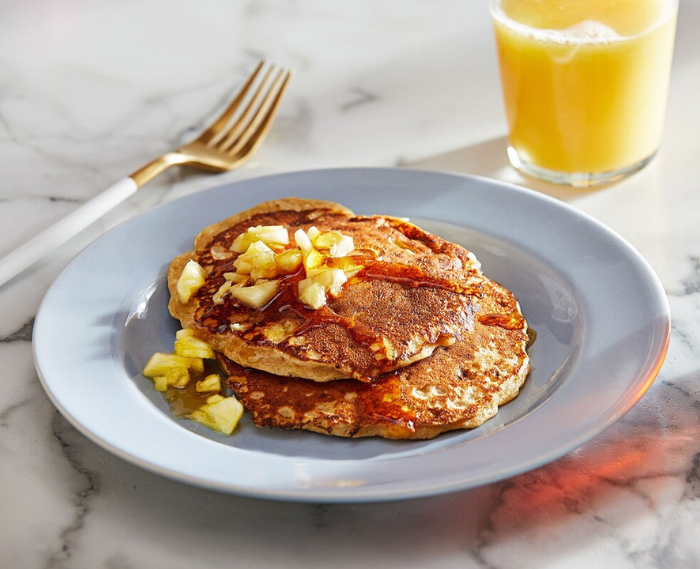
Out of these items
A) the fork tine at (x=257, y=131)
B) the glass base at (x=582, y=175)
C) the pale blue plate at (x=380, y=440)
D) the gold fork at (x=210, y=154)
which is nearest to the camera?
the pale blue plate at (x=380, y=440)

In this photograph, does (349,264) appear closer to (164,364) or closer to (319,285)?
(319,285)

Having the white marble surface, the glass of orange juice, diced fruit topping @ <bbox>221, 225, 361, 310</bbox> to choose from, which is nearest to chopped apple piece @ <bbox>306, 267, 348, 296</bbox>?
diced fruit topping @ <bbox>221, 225, 361, 310</bbox>

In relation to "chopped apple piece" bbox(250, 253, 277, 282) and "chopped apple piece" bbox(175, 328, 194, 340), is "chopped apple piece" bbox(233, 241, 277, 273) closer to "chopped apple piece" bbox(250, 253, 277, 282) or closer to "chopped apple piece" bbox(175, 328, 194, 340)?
"chopped apple piece" bbox(250, 253, 277, 282)

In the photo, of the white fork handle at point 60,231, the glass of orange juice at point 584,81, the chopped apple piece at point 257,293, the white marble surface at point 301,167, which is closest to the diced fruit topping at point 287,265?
the chopped apple piece at point 257,293

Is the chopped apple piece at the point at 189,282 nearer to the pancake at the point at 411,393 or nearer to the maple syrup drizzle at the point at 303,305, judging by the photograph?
the maple syrup drizzle at the point at 303,305

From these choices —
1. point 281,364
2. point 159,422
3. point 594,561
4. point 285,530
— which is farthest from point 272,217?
point 594,561

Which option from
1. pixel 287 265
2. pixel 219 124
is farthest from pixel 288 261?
pixel 219 124

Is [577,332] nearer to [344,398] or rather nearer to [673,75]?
[344,398]
